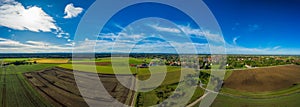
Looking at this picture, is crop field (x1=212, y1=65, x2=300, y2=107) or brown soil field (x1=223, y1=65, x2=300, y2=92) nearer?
crop field (x1=212, y1=65, x2=300, y2=107)

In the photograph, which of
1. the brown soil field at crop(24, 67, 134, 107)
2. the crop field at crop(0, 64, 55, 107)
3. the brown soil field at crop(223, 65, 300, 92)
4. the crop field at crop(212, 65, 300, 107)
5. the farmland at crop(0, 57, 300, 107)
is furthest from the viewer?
the brown soil field at crop(223, 65, 300, 92)

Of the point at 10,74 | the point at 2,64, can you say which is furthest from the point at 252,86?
the point at 2,64

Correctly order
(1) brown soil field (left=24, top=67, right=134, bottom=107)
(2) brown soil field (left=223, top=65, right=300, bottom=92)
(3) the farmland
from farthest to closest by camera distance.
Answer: (2) brown soil field (left=223, top=65, right=300, bottom=92) → (3) the farmland → (1) brown soil field (left=24, top=67, right=134, bottom=107)

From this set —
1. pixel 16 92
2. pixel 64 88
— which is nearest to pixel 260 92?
pixel 64 88

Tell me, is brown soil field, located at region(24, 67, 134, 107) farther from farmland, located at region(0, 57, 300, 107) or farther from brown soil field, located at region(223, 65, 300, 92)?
brown soil field, located at region(223, 65, 300, 92)

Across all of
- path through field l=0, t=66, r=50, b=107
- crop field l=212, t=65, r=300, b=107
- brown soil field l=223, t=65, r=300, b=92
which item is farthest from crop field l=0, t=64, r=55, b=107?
brown soil field l=223, t=65, r=300, b=92

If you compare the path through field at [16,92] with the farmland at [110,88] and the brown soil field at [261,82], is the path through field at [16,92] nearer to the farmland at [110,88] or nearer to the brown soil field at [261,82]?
the farmland at [110,88]

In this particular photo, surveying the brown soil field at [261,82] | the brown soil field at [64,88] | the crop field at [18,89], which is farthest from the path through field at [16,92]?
the brown soil field at [261,82]
